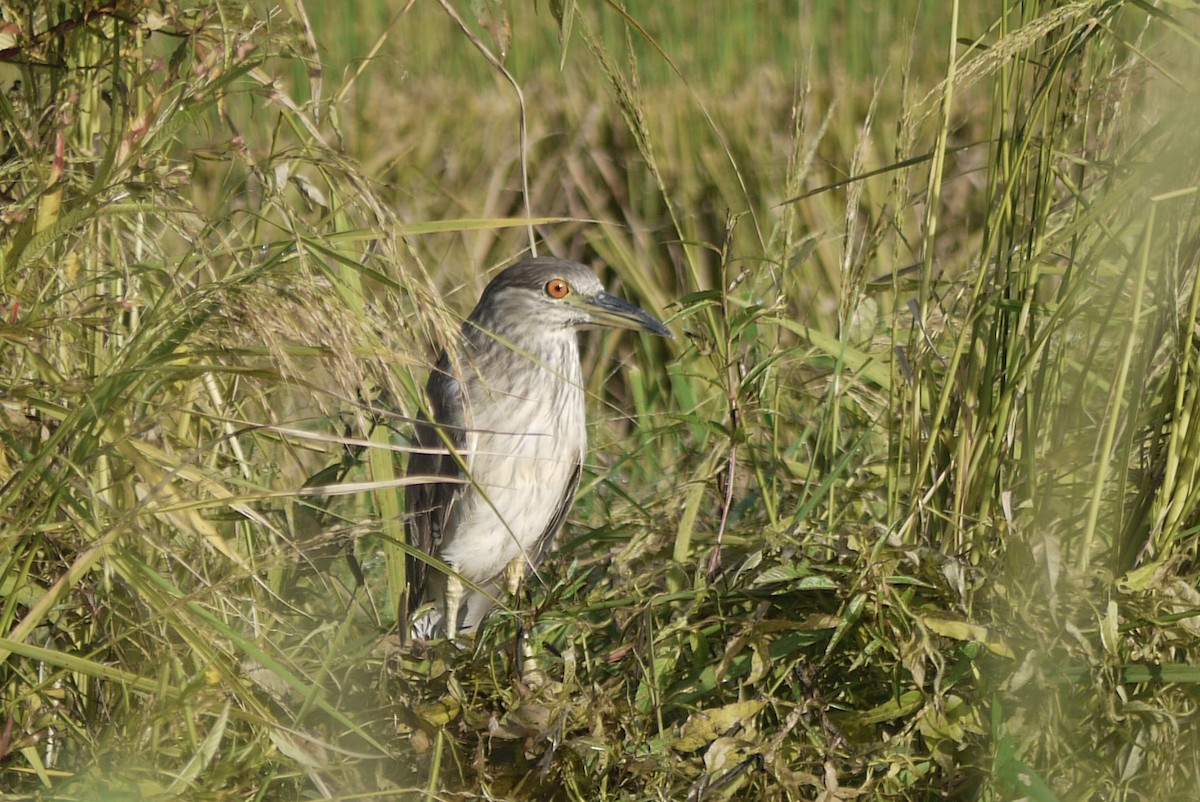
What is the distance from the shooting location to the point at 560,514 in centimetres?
381

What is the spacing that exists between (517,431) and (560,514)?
10.7 inches

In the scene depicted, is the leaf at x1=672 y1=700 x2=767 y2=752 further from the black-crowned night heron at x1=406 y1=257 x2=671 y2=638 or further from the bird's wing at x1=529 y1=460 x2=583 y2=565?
the bird's wing at x1=529 y1=460 x2=583 y2=565

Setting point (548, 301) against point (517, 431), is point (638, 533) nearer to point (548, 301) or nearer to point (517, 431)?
point (517, 431)

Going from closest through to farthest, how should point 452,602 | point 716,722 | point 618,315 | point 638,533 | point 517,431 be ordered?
1. point 716,722
2. point 638,533
3. point 618,315
4. point 517,431
5. point 452,602

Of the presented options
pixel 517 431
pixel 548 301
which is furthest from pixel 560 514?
pixel 548 301

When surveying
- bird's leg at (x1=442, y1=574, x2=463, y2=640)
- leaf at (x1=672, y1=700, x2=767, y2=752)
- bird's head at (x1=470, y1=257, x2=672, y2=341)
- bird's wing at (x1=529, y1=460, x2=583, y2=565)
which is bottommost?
bird's leg at (x1=442, y1=574, x2=463, y2=640)

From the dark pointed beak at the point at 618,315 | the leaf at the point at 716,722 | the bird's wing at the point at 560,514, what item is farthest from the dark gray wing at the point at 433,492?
Result: the leaf at the point at 716,722

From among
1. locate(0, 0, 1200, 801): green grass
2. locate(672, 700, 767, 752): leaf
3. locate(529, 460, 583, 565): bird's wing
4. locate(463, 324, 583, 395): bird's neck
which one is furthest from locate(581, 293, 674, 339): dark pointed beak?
locate(672, 700, 767, 752): leaf

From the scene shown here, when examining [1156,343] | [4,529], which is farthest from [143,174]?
[1156,343]

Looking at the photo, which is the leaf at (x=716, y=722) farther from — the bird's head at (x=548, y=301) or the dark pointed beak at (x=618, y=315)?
the bird's head at (x=548, y=301)

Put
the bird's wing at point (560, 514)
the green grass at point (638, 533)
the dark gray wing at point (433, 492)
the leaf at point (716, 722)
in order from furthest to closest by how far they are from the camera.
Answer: the bird's wing at point (560, 514)
the dark gray wing at point (433, 492)
the leaf at point (716, 722)
the green grass at point (638, 533)

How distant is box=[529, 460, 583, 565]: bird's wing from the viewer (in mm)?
3764

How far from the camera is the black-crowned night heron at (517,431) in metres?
3.68

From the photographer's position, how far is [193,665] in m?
2.40
